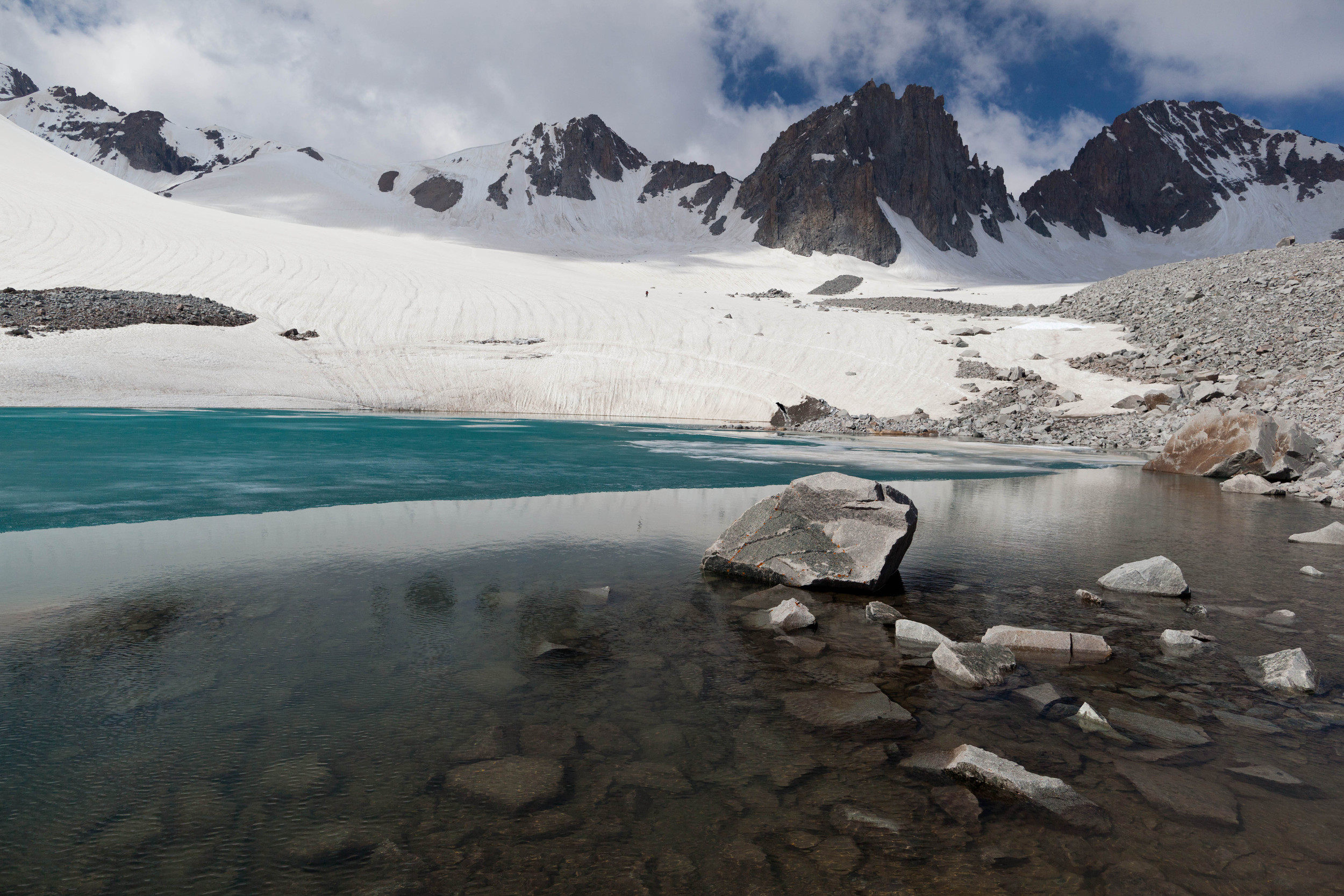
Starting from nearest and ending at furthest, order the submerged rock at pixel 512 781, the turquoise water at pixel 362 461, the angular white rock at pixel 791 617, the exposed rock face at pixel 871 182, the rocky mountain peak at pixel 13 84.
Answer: the submerged rock at pixel 512 781
the angular white rock at pixel 791 617
the turquoise water at pixel 362 461
the exposed rock face at pixel 871 182
the rocky mountain peak at pixel 13 84

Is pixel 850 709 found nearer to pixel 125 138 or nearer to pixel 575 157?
pixel 575 157

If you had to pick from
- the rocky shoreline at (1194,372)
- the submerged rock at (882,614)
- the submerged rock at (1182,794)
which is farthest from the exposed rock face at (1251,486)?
the submerged rock at (1182,794)

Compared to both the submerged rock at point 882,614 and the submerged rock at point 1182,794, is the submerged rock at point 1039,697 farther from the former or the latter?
the submerged rock at point 882,614

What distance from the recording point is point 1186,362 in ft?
111

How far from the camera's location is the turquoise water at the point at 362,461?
9.78 metres

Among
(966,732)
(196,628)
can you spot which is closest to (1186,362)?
(966,732)

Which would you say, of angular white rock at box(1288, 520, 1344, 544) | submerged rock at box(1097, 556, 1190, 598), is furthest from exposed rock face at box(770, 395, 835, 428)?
submerged rock at box(1097, 556, 1190, 598)

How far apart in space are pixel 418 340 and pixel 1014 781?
40.4 m

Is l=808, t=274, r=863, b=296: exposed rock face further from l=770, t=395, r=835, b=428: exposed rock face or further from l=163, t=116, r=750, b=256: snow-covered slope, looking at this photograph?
l=770, t=395, r=835, b=428: exposed rock face

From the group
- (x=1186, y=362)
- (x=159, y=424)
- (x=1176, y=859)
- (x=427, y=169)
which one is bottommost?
(x=1176, y=859)

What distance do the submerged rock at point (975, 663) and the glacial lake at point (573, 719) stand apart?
0.13 metres

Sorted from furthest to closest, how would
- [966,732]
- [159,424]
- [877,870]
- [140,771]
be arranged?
[159,424]
[966,732]
[140,771]
[877,870]

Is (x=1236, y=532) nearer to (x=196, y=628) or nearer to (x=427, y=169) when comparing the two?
(x=196, y=628)

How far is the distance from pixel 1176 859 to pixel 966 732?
1101 mm
